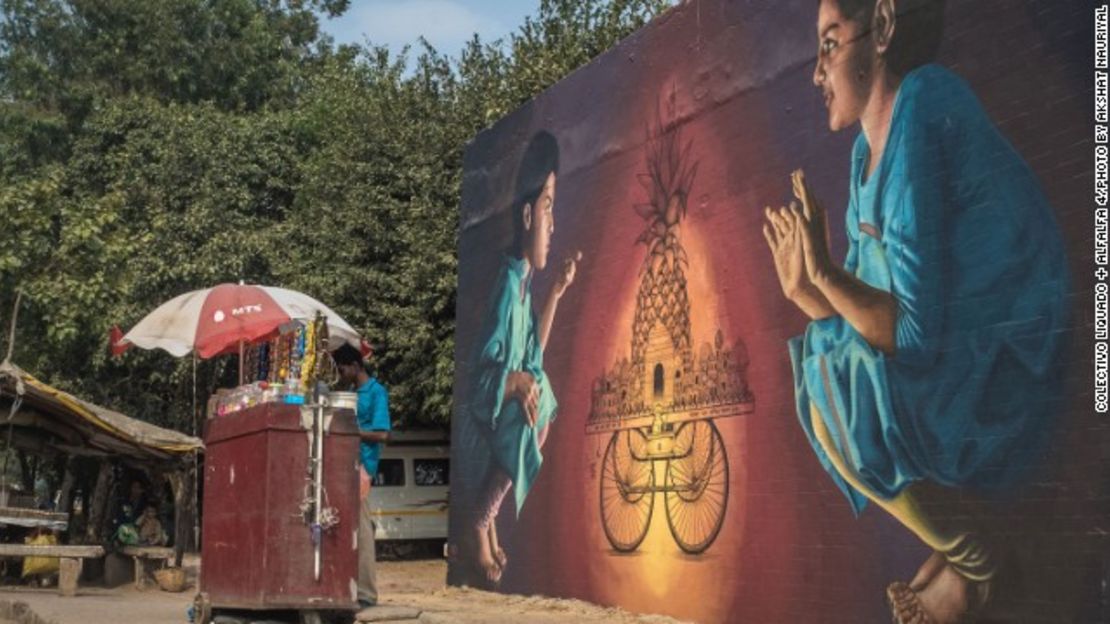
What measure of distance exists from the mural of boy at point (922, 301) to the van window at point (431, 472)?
652 inches

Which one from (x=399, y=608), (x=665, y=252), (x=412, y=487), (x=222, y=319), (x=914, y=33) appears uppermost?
(x=914, y=33)

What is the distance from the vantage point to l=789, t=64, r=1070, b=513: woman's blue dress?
8.41 metres

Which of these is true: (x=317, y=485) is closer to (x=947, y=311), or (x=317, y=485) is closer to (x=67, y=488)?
(x=947, y=311)

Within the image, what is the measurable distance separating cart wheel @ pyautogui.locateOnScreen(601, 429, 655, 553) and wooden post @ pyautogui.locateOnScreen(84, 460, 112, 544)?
317 inches

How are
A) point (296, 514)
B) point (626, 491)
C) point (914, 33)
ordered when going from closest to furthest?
point (296, 514)
point (914, 33)
point (626, 491)

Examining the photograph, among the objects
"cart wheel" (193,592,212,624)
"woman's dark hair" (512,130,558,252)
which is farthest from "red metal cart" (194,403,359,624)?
"woman's dark hair" (512,130,558,252)

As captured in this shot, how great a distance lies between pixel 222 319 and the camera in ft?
43.8

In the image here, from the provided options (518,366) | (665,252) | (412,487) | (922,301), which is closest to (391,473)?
(412,487)

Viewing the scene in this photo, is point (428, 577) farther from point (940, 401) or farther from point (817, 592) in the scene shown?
point (940, 401)

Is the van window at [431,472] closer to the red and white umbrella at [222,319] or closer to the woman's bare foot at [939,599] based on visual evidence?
the red and white umbrella at [222,319]

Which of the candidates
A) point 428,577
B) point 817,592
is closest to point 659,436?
point 817,592

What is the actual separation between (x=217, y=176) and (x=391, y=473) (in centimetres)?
802

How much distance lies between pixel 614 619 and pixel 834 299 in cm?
417

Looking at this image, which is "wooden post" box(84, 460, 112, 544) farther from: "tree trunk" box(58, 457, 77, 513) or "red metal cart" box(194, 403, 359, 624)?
"red metal cart" box(194, 403, 359, 624)
